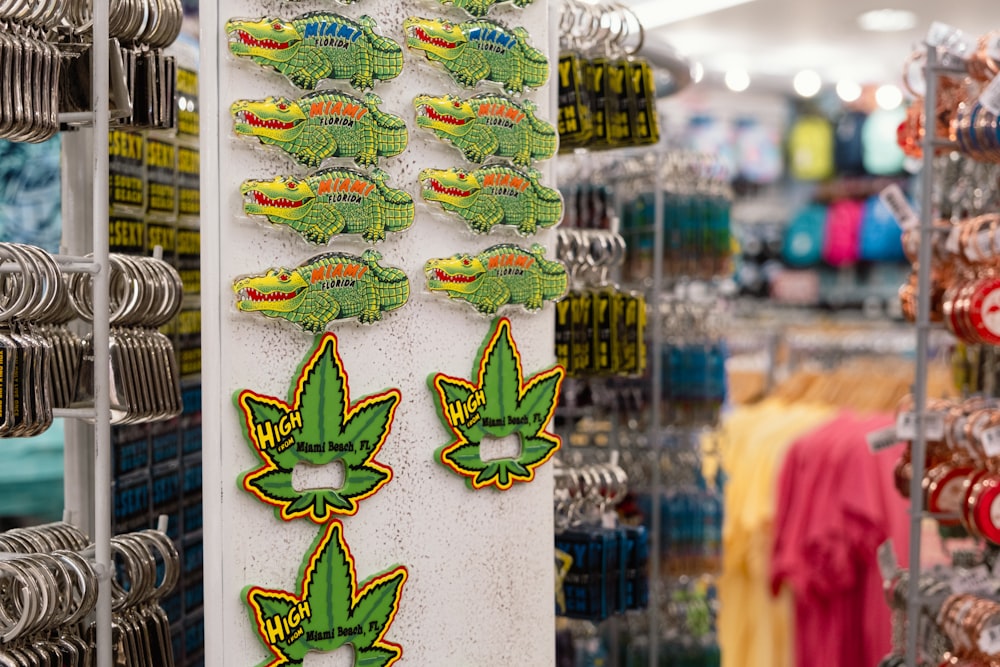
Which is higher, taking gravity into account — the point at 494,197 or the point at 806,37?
the point at 806,37

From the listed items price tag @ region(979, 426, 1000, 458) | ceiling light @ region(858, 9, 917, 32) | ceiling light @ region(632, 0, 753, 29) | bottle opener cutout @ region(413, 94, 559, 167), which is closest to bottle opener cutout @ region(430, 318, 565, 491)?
bottle opener cutout @ region(413, 94, 559, 167)

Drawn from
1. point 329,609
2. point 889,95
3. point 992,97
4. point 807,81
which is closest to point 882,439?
point 992,97

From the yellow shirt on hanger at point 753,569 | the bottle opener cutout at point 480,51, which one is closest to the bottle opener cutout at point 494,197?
the bottle opener cutout at point 480,51

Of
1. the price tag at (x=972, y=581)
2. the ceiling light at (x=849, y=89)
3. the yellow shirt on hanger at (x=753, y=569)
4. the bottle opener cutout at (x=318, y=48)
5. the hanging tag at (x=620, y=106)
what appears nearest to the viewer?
the bottle opener cutout at (x=318, y=48)

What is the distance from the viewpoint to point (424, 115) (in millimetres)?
1532

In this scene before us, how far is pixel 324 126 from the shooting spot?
1.44m

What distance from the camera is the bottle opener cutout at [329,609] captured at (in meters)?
1.44

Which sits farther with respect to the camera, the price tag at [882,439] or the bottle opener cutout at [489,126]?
the price tag at [882,439]

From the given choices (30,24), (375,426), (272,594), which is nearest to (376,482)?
(375,426)

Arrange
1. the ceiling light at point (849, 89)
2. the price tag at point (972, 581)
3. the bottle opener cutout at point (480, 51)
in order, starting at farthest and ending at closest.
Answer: the ceiling light at point (849, 89)
the price tag at point (972, 581)
the bottle opener cutout at point (480, 51)

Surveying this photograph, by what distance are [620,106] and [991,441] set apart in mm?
946

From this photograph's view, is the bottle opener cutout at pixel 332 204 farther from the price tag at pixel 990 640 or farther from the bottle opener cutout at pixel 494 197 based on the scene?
the price tag at pixel 990 640

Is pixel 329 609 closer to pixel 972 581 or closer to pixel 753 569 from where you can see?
pixel 972 581

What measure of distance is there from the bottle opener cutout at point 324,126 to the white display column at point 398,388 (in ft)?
0.06
